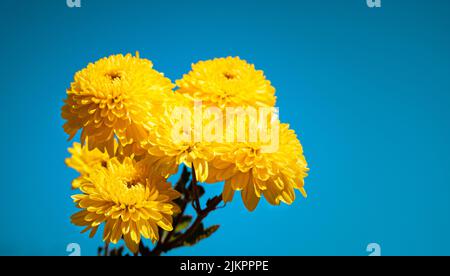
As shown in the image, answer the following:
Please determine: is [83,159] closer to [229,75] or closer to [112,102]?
[112,102]

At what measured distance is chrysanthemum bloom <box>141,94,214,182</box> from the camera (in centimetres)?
99

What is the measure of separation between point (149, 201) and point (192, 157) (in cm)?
18

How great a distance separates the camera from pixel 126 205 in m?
1.03

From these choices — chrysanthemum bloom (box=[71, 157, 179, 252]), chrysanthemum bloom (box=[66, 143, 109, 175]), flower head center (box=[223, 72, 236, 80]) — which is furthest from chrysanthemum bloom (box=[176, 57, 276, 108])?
chrysanthemum bloom (box=[66, 143, 109, 175])

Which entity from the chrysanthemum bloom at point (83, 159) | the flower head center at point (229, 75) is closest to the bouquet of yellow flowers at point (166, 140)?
the flower head center at point (229, 75)

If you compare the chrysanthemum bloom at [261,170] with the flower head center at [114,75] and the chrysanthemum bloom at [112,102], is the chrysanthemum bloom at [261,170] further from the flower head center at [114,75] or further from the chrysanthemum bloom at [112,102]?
the flower head center at [114,75]

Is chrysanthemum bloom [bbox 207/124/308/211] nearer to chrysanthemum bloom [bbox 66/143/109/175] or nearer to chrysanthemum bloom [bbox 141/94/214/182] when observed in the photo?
chrysanthemum bloom [bbox 141/94/214/182]

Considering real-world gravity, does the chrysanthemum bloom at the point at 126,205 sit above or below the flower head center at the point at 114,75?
below

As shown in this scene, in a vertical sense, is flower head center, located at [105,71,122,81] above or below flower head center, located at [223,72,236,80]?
below

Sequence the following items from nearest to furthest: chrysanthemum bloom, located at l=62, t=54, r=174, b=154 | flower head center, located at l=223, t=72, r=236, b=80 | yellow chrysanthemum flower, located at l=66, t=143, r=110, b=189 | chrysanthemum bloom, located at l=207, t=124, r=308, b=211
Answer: chrysanthemum bloom, located at l=207, t=124, r=308, b=211, chrysanthemum bloom, located at l=62, t=54, r=174, b=154, flower head center, located at l=223, t=72, r=236, b=80, yellow chrysanthemum flower, located at l=66, t=143, r=110, b=189

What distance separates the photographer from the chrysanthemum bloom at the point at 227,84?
1188 millimetres

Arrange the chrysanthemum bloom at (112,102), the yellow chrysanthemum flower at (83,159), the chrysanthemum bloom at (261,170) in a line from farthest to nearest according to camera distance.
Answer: the yellow chrysanthemum flower at (83,159) < the chrysanthemum bloom at (112,102) < the chrysanthemum bloom at (261,170)

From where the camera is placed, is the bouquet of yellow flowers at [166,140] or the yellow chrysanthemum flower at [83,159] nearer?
the bouquet of yellow flowers at [166,140]
